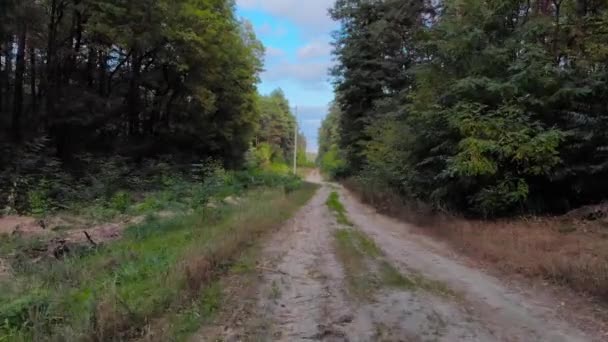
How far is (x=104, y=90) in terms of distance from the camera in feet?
103

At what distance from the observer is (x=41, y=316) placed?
5.23 m

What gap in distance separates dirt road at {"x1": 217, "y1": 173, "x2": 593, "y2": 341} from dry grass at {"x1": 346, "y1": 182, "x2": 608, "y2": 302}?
763mm

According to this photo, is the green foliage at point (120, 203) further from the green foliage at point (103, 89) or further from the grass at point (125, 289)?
the grass at point (125, 289)

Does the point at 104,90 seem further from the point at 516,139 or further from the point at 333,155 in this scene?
the point at 333,155

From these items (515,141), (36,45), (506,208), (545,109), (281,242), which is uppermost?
(36,45)

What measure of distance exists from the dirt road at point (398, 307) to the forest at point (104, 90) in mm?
12591

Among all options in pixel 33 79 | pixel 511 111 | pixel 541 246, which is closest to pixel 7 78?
pixel 33 79

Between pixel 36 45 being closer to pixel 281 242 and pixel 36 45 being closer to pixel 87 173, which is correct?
pixel 87 173

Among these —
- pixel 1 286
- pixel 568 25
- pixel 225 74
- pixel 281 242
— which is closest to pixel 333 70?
pixel 225 74

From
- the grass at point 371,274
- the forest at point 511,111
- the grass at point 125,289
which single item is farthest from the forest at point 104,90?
the forest at point 511,111

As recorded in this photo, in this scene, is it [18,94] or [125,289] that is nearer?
[125,289]

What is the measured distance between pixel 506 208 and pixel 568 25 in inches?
204

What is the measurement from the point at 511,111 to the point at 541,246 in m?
4.04

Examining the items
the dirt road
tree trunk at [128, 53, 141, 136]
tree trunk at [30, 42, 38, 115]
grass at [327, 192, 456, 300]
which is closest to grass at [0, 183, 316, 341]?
the dirt road
